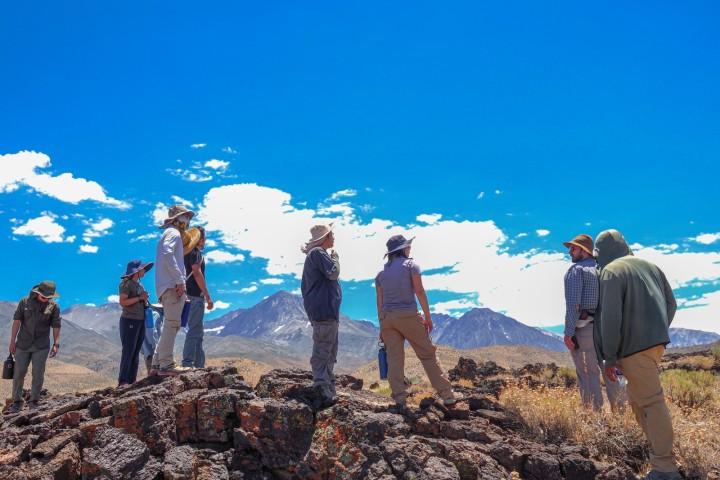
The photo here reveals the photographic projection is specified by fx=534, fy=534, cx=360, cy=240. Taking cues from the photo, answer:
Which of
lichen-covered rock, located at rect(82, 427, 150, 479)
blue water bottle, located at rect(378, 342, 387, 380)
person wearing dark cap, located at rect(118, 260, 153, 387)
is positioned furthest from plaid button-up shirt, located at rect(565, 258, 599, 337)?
person wearing dark cap, located at rect(118, 260, 153, 387)

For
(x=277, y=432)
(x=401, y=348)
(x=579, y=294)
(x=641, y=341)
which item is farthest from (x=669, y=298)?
(x=277, y=432)

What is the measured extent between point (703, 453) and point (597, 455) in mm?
1136

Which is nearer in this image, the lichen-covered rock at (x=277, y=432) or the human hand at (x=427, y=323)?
the lichen-covered rock at (x=277, y=432)

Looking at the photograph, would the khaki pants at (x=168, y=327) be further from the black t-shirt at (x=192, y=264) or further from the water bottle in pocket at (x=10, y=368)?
the water bottle in pocket at (x=10, y=368)

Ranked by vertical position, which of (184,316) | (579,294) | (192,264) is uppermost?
(192,264)

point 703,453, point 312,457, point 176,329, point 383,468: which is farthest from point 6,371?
point 703,453

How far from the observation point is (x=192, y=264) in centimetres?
899

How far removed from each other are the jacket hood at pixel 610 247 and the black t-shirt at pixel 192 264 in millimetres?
6196

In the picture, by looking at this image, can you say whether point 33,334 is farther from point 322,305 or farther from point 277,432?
point 277,432

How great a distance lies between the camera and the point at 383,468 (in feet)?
18.4

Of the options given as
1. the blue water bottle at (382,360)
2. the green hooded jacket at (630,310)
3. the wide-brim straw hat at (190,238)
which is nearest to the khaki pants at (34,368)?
the wide-brim straw hat at (190,238)

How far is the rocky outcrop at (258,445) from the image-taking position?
5535mm

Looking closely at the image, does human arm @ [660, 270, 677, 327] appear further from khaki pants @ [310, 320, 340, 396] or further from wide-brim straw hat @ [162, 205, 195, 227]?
wide-brim straw hat @ [162, 205, 195, 227]

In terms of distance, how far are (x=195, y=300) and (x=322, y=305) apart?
10.6 feet
